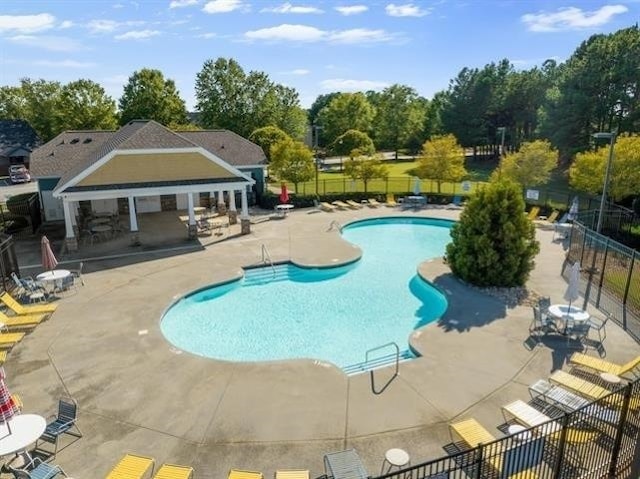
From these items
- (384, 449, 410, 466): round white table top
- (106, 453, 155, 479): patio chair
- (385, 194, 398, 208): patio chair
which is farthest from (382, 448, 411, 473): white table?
(385, 194, 398, 208): patio chair

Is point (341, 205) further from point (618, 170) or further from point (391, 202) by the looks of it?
point (618, 170)

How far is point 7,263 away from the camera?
17.2 metres

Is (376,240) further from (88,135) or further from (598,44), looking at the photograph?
(598,44)

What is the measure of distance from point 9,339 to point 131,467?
7.61 meters

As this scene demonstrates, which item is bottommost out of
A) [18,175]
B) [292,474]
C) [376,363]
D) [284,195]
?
[376,363]

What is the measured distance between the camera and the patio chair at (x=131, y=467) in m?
7.74

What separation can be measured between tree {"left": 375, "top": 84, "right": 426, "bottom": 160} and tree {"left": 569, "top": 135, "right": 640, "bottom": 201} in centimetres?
4133

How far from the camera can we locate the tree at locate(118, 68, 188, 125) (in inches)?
2121

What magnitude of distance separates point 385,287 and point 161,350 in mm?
9885

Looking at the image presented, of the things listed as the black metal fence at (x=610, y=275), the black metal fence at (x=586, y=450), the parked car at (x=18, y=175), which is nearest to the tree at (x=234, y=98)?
the parked car at (x=18, y=175)

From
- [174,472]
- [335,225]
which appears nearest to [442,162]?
[335,225]

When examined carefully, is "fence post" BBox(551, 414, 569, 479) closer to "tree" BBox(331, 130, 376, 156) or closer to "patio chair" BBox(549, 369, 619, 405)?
"patio chair" BBox(549, 369, 619, 405)

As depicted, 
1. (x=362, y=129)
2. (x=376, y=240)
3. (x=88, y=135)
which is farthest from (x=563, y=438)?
(x=362, y=129)

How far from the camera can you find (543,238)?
25.0 metres
